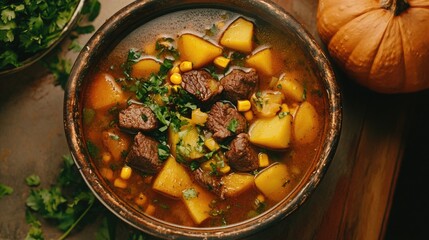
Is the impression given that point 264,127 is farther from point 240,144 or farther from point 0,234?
point 0,234

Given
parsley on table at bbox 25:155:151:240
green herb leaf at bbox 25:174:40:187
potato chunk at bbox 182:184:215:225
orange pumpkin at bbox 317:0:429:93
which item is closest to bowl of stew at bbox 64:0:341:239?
potato chunk at bbox 182:184:215:225

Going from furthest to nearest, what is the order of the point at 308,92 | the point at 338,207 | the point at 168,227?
the point at 338,207 → the point at 308,92 → the point at 168,227

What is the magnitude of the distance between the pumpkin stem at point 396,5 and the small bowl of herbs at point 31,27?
A: 4.66 feet

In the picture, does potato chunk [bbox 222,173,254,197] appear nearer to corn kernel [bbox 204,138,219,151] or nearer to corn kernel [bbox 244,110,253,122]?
corn kernel [bbox 204,138,219,151]

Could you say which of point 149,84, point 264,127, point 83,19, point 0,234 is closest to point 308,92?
point 264,127

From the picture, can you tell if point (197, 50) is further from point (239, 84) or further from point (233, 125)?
point (233, 125)

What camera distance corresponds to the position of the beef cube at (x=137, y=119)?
271 cm

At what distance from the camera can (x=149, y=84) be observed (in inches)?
110

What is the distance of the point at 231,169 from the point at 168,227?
1.25ft

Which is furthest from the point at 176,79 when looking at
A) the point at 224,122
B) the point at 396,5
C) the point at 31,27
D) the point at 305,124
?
the point at 396,5

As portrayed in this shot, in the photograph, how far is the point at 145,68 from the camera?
2801mm

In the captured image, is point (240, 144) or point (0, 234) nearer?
point (240, 144)

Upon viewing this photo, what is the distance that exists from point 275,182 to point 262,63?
0.53m

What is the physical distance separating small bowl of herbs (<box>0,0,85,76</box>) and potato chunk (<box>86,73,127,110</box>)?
1.18 feet
